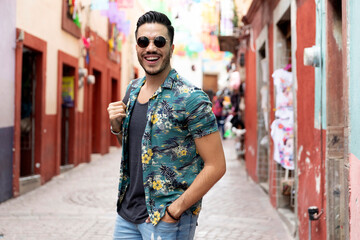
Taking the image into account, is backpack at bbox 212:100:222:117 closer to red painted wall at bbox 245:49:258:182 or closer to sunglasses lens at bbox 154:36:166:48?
red painted wall at bbox 245:49:258:182

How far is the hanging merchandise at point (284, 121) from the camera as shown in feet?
22.2

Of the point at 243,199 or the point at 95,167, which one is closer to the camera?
the point at 243,199

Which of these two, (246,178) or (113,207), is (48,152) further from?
(246,178)

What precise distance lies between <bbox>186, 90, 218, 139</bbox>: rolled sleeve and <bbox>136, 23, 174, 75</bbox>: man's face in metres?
0.28

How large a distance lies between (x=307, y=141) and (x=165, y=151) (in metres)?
3.19

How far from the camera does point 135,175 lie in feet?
7.90

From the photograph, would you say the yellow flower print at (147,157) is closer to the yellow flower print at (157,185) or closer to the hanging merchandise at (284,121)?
the yellow flower print at (157,185)

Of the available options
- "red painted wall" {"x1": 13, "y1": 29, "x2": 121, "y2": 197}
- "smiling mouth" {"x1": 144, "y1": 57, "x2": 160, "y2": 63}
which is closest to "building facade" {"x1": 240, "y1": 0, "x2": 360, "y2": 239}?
"smiling mouth" {"x1": 144, "y1": 57, "x2": 160, "y2": 63}

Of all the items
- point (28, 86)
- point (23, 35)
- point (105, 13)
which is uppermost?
point (105, 13)

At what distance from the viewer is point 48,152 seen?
34.8ft

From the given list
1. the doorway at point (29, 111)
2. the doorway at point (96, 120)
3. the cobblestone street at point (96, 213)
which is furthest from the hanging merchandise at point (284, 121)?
the doorway at point (96, 120)

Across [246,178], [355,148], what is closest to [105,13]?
[246,178]

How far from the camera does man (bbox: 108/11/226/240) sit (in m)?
2.26

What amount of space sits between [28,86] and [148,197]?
335 inches
